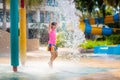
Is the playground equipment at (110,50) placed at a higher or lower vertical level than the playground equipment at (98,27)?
higher

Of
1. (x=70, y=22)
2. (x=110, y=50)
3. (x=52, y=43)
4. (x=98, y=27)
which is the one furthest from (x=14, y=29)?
(x=98, y=27)

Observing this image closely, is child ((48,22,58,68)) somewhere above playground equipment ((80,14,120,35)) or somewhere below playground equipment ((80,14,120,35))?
above

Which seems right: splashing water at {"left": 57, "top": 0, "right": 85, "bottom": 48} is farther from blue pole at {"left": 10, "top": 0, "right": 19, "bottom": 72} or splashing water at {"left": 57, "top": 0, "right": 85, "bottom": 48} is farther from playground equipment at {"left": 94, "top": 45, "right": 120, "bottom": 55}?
playground equipment at {"left": 94, "top": 45, "right": 120, "bottom": 55}

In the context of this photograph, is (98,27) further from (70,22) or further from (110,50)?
(70,22)

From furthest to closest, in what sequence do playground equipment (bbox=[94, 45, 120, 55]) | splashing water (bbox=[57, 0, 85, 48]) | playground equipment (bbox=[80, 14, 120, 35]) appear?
playground equipment (bbox=[80, 14, 120, 35]) < playground equipment (bbox=[94, 45, 120, 55]) < splashing water (bbox=[57, 0, 85, 48])

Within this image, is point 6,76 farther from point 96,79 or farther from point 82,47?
point 82,47

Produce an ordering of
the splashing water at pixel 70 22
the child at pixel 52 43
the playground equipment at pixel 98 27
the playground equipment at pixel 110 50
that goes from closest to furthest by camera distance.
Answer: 1. the child at pixel 52 43
2. the splashing water at pixel 70 22
3. the playground equipment at pixel 110 50
4. the playground equipment at pixel 98 27

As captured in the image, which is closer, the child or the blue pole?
the blue pole

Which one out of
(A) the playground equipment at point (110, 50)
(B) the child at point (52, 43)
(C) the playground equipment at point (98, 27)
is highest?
(B) the child at point (52, 43)

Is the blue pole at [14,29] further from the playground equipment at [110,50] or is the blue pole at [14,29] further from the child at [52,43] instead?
the playground equipment at [110,50]

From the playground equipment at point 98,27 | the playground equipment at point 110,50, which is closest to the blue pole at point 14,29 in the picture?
the playground equipment at point 110,50

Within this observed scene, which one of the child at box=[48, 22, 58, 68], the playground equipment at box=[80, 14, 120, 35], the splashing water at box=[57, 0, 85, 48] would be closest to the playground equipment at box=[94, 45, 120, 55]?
the splashing water at box=[57, 0, 85, 48]

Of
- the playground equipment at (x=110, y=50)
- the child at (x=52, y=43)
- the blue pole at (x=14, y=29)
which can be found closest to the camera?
the blue pole at (x=14, y=29)

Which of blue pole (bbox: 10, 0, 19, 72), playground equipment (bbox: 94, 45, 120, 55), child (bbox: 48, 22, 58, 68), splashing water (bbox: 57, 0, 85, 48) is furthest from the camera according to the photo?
playground equipment (bbox: 94, 45, 120, 55)
